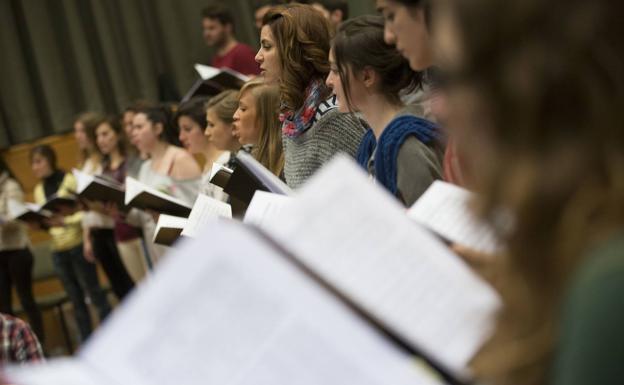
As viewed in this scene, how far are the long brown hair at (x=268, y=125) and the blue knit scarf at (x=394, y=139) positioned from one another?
1057mm

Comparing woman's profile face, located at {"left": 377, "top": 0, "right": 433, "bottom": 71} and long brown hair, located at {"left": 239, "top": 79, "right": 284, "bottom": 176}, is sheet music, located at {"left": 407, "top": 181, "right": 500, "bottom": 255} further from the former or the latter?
long brown hair, located at {"left": 239, "top": 79, "right": 284, "bottom": 176}

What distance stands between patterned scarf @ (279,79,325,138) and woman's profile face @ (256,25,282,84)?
13 cm

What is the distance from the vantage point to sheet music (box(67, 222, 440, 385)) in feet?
3.14

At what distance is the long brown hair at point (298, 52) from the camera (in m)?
2.96

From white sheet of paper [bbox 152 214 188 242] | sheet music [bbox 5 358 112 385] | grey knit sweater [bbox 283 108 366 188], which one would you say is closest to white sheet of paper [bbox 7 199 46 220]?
white sheet of paper [bbox 152 214 188 242]

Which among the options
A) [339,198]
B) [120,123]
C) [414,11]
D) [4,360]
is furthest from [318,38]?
[120,123]

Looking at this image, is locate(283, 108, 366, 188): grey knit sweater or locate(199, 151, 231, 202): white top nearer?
locate(283, 108, 366, 188): grey knit sweater

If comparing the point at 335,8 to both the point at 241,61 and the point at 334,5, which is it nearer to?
the point at 334,5

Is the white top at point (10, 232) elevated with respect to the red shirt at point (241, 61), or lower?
lower

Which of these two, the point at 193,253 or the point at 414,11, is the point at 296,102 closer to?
the point at 414,11

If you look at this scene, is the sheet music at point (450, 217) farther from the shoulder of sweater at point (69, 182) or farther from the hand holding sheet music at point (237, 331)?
the shoulder of sweater at point (69, 182)

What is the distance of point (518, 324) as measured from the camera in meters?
0.87

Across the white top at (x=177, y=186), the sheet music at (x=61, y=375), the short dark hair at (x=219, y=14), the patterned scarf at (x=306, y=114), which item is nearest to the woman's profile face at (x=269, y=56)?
the patterned scarf at (x=306, y=114)

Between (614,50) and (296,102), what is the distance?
7.09 ft
